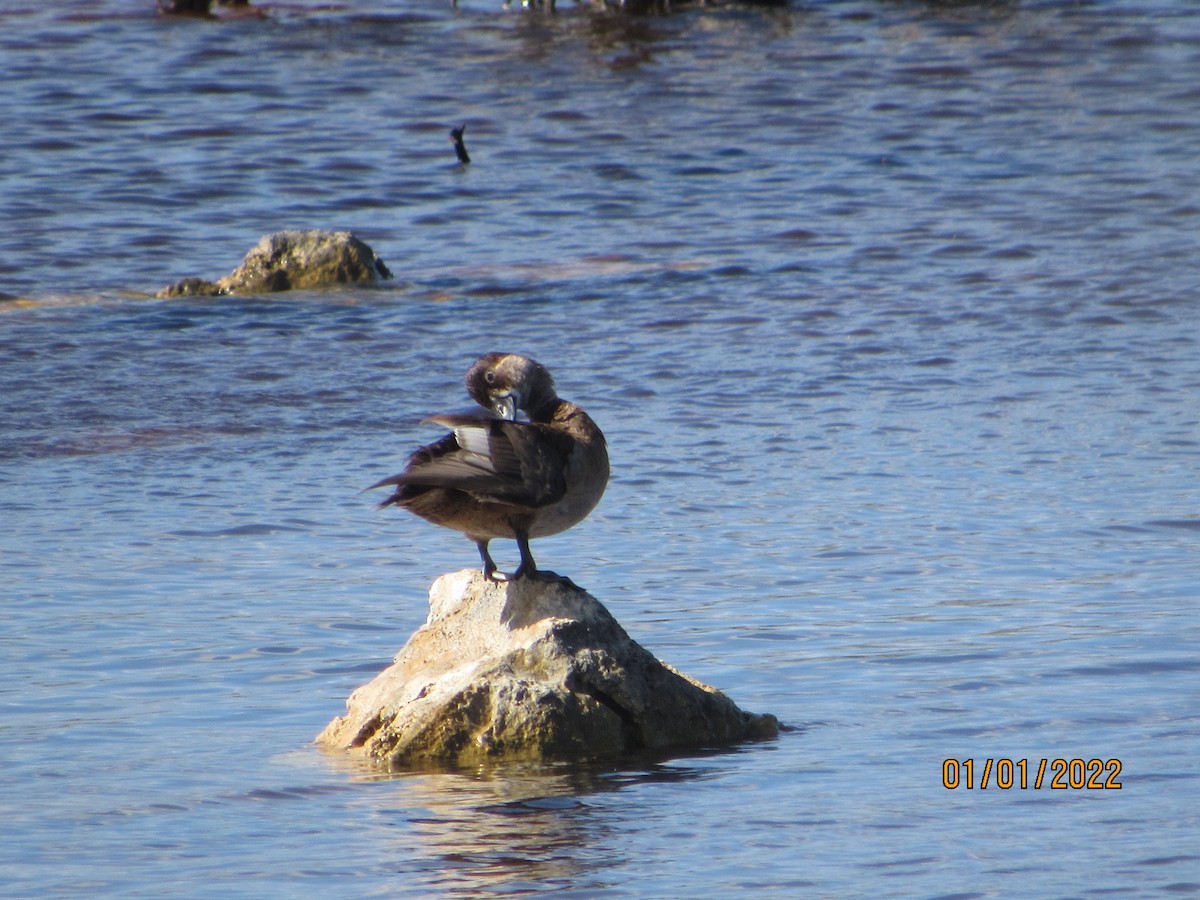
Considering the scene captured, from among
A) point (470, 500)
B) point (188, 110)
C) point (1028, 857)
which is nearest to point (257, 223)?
point (188, 110)

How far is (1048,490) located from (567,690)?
3234mm

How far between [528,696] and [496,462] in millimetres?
618

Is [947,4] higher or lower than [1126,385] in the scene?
higher

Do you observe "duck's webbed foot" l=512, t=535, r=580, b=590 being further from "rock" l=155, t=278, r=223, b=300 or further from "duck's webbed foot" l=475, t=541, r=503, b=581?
"rock" l=155, t=278, r=223, b=300

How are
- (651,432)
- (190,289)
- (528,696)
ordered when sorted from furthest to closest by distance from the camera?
(190,289) < (651,432) < (528,696)

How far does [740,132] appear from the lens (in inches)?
637

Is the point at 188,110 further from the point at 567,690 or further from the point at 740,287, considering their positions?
the point at 567,690

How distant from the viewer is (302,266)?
12.1 metres

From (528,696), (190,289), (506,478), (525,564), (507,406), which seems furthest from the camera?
(190,289)

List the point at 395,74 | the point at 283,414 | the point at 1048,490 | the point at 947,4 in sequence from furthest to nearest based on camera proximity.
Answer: the point at 947,4 < the point at 395,74 < the point at 283,414 < the point at 1048,490

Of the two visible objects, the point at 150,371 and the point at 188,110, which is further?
the point at 188,110

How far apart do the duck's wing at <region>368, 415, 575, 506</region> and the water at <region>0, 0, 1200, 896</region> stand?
0.71 metres

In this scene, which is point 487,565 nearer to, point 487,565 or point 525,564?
point 487,565
